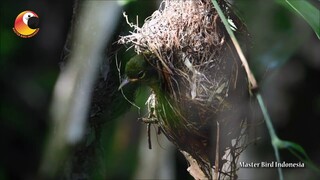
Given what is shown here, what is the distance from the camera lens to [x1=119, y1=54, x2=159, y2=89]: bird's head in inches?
59.4

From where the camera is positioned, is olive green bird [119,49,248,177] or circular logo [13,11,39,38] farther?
circular logo [13,11,39,38]

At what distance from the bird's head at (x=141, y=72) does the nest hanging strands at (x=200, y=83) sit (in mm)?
11

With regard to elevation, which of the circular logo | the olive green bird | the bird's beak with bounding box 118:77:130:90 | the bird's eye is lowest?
the olive green bird

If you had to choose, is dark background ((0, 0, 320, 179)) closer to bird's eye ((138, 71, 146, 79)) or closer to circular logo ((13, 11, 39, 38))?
circular logo ((13, 11, 39, 38))

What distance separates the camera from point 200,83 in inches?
58.5

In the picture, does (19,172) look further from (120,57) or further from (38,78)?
(120,57)

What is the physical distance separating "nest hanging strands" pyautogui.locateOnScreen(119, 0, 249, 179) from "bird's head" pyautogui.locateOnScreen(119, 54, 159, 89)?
0.01m

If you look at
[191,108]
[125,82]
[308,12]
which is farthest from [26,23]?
[308,12]

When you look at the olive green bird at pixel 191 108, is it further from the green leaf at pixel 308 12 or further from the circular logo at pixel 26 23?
the circular logo at pixel 26 23

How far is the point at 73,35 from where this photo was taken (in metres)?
1.76

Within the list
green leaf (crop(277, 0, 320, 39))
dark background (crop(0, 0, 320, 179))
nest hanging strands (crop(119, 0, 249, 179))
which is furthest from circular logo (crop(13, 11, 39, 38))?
green leaf (crop(277, 0, 320, 39))

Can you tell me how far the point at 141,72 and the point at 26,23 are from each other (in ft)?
2.73

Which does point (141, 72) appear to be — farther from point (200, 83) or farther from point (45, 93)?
point (45, 93)

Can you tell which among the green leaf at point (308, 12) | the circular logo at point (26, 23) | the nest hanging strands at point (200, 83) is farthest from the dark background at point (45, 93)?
the green leaf at point (308, 12)
